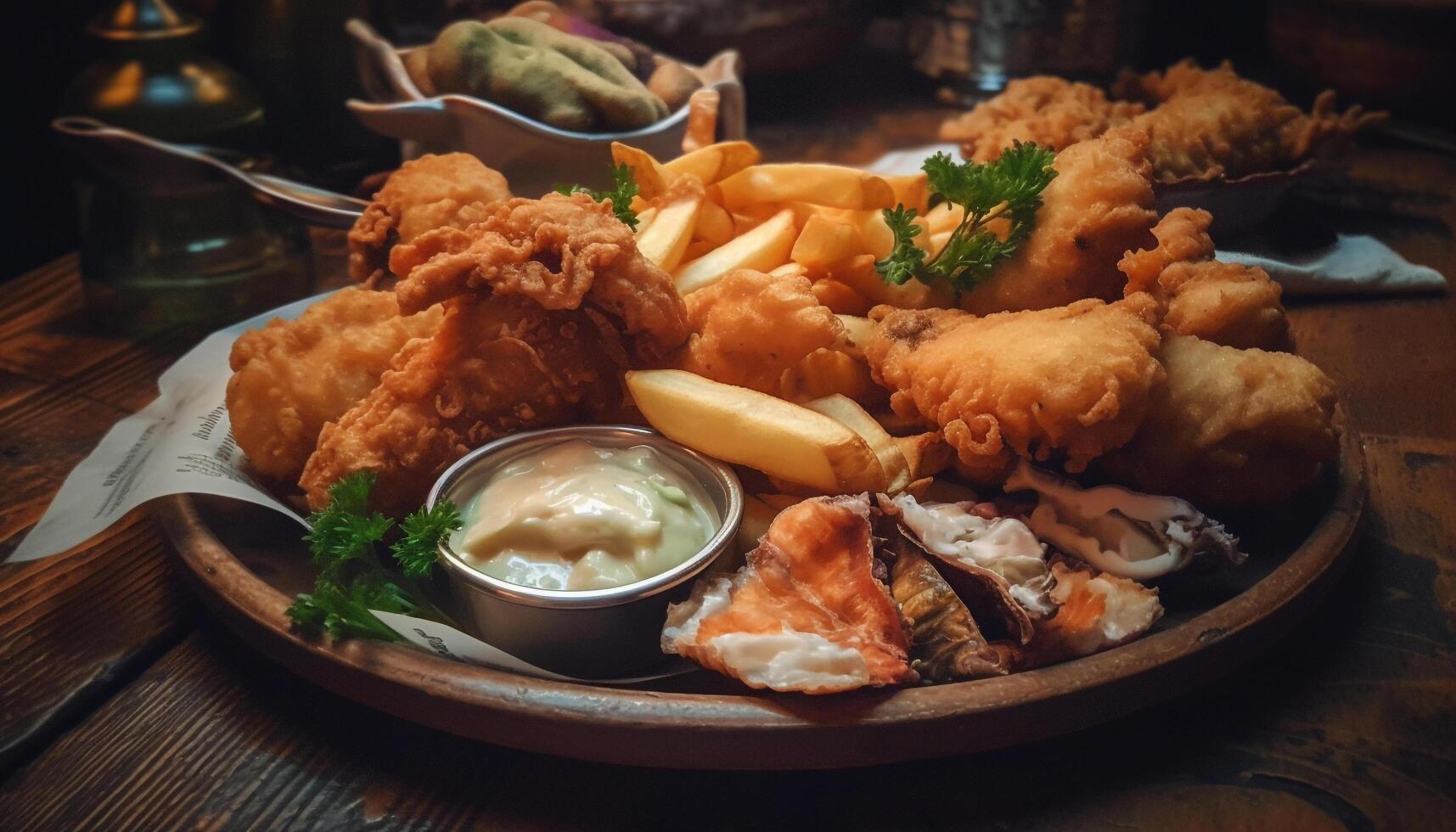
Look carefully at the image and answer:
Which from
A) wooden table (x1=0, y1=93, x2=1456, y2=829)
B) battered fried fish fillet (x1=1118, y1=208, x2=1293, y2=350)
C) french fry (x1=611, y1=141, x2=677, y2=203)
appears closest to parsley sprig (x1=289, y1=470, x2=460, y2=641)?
wooden table (x1=0, y1=93, x2=1456, y2=829)

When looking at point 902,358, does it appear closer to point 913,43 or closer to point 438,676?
point 438,676

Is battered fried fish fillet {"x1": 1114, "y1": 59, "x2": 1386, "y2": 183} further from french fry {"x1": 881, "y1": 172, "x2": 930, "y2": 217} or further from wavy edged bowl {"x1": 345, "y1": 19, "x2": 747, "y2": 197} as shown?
wavy edged bowl {"x1": 345, "y1": 19, "x2": 747, "y2": 197}

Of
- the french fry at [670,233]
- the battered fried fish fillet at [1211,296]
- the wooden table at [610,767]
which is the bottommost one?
the wooden table at [610,767]

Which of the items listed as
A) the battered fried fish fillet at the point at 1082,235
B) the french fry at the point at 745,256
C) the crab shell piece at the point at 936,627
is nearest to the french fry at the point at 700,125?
the french fry at the point at 745,256

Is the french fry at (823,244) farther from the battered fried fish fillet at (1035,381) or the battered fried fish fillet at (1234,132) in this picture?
the battered fried fish fillet at (1234,132)

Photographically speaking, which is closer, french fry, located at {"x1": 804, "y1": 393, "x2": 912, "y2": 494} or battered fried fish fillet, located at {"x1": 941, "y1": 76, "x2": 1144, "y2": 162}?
french fry, located at {"x1": 804, "y1": 393, "x2": 912, "y2": 494}

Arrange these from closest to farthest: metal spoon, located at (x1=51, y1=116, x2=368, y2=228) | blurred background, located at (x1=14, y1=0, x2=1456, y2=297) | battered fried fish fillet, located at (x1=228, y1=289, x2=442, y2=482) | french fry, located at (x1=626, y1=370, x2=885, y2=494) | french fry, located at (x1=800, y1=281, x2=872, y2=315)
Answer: french fry, located at (x1=626, y1=370, x2=885, y2=494), battered fried fish fillet, located at (x1=228, y1=289, x2=442, y2=482), french fry, located at (x1=800, y1=281, x2=872, y2=315), metal spoon, located at (x1=51, y1=116, x2=368, y2=228), blurred background, located at (x1=14, y1=0, x2=1456, y2=297)

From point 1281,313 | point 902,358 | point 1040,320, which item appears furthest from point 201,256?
point 1281,313
